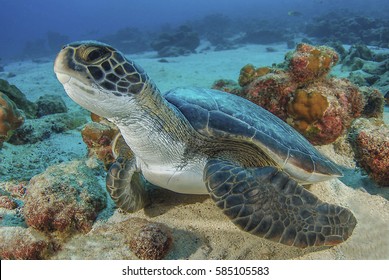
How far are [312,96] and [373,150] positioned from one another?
3.22ft

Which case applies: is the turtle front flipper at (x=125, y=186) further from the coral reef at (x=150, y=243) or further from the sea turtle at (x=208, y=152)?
the coral reef at (x=150, y=243)

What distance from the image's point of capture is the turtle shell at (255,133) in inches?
90.7

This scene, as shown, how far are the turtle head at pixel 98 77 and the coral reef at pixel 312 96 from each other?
236 centimetres

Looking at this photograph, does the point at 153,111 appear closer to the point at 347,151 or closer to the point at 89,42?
the point at 89,42

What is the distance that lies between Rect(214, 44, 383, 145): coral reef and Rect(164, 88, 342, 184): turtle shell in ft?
3.52

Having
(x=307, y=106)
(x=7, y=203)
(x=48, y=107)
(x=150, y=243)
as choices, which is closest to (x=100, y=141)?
(x=7, y=203)

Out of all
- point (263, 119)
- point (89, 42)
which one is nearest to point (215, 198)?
point (263, 119)

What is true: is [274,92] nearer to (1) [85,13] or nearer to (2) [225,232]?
(2) [225,232]

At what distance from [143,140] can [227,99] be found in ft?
3.42

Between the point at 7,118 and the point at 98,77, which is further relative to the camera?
the point at 7,118

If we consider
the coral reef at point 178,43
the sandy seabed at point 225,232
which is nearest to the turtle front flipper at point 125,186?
the sandy seabed at point 225,232

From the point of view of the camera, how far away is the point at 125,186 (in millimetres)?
2418

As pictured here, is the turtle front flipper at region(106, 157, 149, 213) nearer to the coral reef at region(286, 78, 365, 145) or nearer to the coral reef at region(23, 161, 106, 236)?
the coral reef at region(23, 161, 106, 236)

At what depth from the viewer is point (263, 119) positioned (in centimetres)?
262
